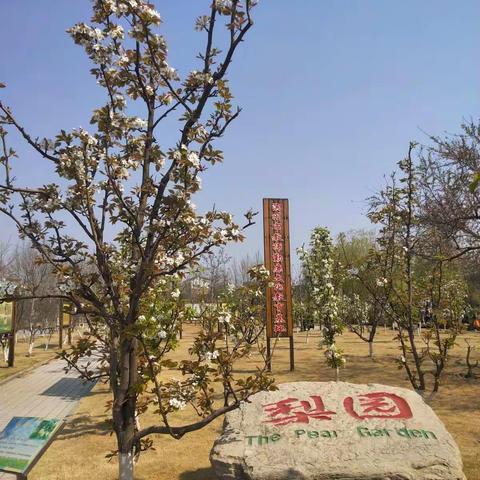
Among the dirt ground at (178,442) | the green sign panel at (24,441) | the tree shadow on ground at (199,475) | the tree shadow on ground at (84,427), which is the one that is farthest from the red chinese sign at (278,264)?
the green sign panel at (24,441)

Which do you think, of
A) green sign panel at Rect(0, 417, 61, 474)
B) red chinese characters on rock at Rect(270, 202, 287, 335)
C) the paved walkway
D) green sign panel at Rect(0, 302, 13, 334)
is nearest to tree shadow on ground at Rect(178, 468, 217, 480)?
green sign panel at Rect(0, 417, 61, 474)

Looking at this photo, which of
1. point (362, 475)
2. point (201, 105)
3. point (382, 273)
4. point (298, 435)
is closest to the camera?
point (201, 105)

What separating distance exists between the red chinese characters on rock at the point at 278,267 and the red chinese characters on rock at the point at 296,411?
25.0ft

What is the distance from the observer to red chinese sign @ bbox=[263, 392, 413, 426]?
6.12 m

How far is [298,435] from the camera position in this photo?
18.8ft

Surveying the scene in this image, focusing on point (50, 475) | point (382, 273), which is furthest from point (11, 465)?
point (382, 273)

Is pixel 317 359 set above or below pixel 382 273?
below

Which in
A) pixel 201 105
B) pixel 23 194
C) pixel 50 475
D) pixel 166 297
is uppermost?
pixel 201 105

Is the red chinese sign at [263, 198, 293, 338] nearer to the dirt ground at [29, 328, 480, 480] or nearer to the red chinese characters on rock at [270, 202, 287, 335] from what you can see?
the red chinese characters on rock at [270, 202, 287, 335]

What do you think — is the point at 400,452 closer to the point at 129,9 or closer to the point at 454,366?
the point at 129,9

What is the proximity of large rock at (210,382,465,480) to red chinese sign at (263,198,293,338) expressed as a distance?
24.3 feet

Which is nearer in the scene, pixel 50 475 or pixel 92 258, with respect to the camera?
pixel 92 258

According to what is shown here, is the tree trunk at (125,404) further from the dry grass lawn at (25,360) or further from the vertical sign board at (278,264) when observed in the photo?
the dry grass lawn at (25,360)

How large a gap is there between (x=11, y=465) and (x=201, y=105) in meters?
4.24
